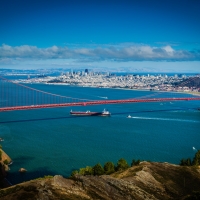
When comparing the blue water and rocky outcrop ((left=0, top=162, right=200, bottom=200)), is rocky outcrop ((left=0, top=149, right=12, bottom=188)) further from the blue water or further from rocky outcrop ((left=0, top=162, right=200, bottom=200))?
rocky outcrop ((left=0, top=162, right=200, bottom=200))

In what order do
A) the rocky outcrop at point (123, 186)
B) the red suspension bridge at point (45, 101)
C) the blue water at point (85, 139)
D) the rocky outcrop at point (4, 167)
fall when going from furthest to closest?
the red suspension bridge at point (45, 101) → the blue water at point (85, 139) → the rocky outcrop at point (4, 167) → the rocky outcrop at point (123, 186)

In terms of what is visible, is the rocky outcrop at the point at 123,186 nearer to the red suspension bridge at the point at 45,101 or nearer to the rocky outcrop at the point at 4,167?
the rocky outcrop at the point at 4,167

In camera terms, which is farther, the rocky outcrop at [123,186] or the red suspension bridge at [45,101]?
the red suspension bridge at [45,101]

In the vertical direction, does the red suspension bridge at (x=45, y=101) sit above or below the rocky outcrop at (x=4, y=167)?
above

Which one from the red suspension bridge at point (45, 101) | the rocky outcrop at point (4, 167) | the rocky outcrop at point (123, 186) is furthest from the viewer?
the red suspension bridge at point (45, 101)

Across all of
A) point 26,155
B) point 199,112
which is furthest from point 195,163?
point 199,112

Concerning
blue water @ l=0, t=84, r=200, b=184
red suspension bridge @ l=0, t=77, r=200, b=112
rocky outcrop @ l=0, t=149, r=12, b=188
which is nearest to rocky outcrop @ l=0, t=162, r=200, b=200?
rocky outcrop @ l=0, t=149, r=12, b=188

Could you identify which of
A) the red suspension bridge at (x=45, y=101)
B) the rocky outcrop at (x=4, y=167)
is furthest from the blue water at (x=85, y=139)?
the red suspension bridge at (x=45, y=101)
